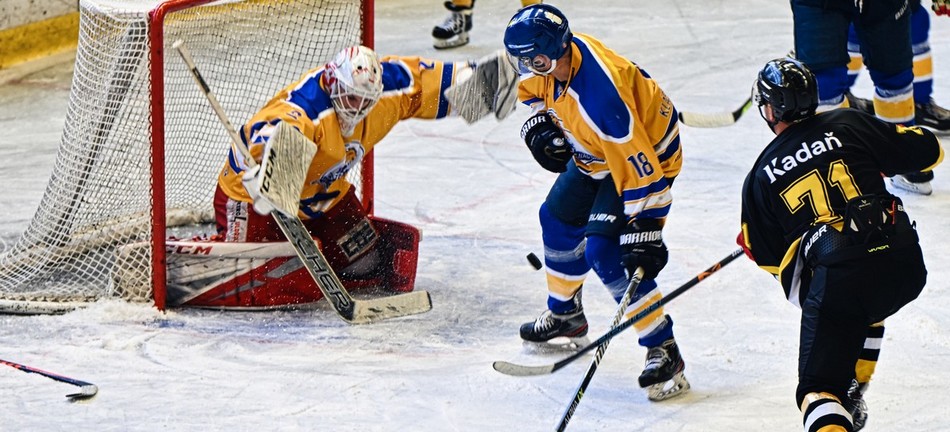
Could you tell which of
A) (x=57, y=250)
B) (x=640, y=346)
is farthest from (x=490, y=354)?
(x=57, y=250)

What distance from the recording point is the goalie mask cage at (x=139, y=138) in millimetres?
3711

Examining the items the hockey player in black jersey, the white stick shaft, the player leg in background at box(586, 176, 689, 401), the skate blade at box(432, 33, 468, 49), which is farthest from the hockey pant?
the skate blade at box(432, 33, 468, 49)

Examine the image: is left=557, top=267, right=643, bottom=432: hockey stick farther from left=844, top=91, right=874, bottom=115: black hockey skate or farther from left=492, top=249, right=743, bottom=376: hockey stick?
left=844, top=91, right=874, bottom=115: black hockey skate

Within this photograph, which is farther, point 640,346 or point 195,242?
point 195,242

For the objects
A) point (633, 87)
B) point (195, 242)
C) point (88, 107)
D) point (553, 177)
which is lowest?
point (553, 177)

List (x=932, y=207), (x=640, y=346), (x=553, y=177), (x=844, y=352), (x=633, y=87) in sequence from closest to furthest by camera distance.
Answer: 1. (x=844, y=352)
2. (x=633, y=87)
3. (x=640, y=346)
4. (x=932, y=207)
5. (x=553, y=177)

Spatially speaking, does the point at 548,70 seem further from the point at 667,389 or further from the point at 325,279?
the point at 325,279

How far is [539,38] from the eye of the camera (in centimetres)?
301

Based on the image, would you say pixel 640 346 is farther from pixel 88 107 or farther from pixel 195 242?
pixel 88 107

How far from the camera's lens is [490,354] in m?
3.51

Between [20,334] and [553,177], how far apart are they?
2168 mm

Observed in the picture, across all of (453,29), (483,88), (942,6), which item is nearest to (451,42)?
(453,29)

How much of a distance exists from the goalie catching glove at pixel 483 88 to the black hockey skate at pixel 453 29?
2742 mm

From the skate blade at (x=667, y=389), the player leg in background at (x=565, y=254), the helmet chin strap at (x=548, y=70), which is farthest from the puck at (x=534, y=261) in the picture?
the helmet chin strap at (x=548, y=70)
